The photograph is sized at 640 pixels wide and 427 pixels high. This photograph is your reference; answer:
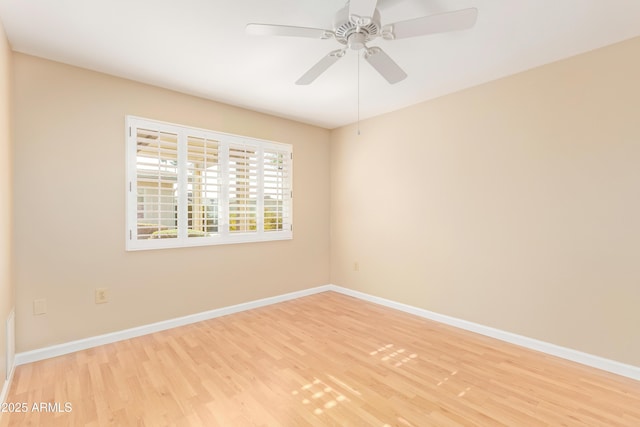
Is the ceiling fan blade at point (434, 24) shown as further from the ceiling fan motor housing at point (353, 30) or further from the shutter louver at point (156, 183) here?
the shutter louver at point (156, 183)

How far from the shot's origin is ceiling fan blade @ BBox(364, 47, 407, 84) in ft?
6.23

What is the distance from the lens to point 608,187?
7.58 ft

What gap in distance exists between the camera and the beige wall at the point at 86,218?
7.94 feet

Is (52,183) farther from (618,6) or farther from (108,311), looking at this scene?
(618,6)

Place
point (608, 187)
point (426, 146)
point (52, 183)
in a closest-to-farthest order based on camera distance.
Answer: point (608, 187) < point (52, 183) < point (426, 146)

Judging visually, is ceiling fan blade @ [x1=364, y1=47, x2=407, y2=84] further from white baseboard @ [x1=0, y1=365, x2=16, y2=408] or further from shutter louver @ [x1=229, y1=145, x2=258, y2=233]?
white baseboard @ [x1=0, y1=365, x2=16, y2=408]

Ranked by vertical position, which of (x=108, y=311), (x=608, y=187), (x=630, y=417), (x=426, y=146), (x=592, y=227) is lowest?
(x=630, y=417)

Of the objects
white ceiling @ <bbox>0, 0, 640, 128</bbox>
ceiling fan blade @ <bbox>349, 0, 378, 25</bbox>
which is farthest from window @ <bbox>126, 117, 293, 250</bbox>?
ceiling fan blade @ <bbox>349, 0, 378, 25</bbox>

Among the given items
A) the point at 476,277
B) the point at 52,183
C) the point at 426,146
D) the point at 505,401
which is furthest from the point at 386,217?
the point at 52,183

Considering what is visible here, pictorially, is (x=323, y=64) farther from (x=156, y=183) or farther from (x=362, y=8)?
(x=156, y=183)

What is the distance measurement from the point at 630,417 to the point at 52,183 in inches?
171

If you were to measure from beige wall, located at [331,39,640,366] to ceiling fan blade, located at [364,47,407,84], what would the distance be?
137 cm

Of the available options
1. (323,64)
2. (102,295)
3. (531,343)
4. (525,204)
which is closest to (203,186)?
(102,295)

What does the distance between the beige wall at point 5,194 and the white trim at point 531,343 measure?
11.3 ft
